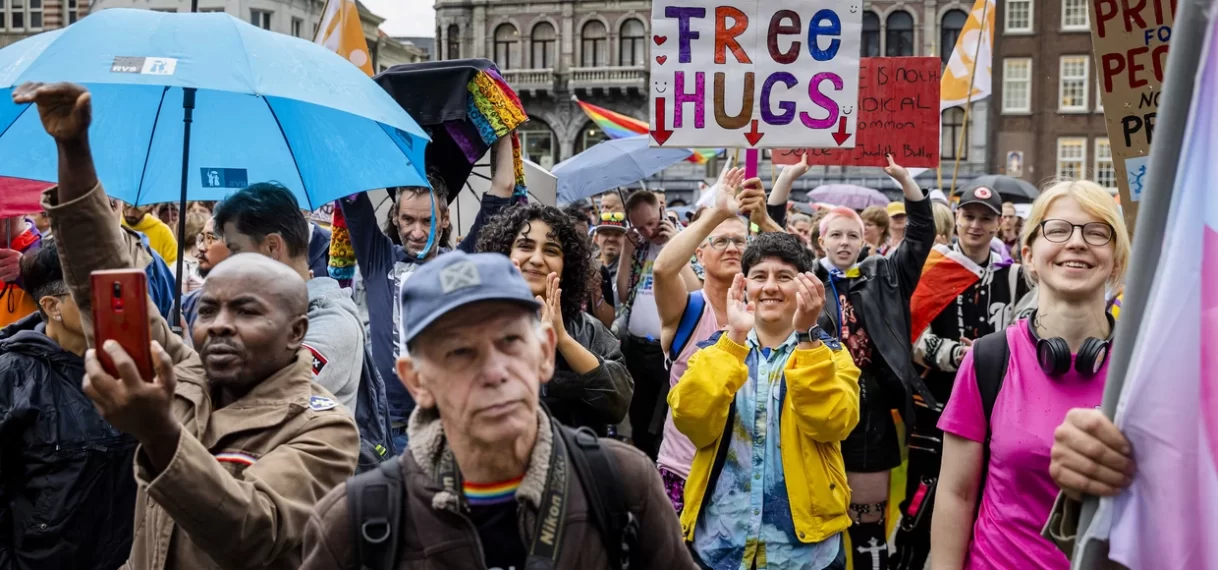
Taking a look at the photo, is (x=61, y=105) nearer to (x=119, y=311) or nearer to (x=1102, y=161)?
(x=119, y=311)

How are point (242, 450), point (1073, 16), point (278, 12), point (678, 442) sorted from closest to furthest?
1. point (242, 450)
2. point (678, 442)
3. point (1073, 16)
4. point (278, 12)

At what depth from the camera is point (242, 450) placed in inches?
105

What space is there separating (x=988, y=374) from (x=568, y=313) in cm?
166

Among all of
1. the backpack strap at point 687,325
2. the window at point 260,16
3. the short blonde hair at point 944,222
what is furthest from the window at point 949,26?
the backpack strap at point 687,325

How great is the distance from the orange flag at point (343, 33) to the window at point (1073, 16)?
39.6 metres

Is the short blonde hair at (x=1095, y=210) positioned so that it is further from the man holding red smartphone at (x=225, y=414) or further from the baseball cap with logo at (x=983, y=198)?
the baseball cap with logo at (x=983, y=198)

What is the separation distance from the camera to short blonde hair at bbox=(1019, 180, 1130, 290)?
129 inches

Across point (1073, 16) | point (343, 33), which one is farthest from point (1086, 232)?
point (1073, 16)

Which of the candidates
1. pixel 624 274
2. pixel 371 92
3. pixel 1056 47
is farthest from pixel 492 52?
pixel 371 92

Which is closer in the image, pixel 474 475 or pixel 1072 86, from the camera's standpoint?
Result: pixel 474 475

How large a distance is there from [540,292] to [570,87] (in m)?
45.0

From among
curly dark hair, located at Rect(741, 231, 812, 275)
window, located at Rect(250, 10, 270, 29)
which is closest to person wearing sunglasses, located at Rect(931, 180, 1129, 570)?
curly dark hair, located at Rect(741, 231, 812, 275)

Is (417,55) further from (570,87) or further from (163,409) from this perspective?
(163,409)

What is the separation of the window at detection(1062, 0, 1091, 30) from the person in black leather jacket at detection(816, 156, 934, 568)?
41.2m
